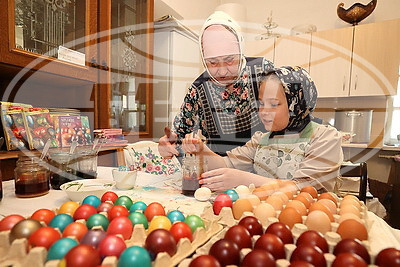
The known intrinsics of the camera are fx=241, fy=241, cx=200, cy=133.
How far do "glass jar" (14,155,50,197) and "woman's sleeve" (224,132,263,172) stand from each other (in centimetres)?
75

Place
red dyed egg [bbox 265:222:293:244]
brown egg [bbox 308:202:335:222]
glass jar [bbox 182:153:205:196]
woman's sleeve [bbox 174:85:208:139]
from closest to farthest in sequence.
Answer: red dyed egg [bbox 265:222:293:244]
brown egg [bbox 308:202:335:222]
glass jar [bbox 182:153:205:196]
woman's sleeve [bbox 174:85:208:139]

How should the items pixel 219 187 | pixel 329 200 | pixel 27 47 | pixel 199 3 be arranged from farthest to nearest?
1. pixel 199 3
2. pixel 27 47
3. pixel 219 187
4. pixel 329 200

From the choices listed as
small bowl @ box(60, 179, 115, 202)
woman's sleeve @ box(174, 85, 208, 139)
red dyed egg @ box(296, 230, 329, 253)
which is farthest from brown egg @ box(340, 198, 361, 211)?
woman's sleeve @ box(174, 85, 208, 139)

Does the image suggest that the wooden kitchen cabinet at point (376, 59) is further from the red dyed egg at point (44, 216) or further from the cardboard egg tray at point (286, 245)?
the red dyed egg at point (44, 216)

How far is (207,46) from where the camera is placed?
114 cm

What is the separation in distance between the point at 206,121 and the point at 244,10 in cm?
266

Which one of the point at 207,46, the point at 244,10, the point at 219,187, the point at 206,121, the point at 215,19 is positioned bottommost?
the point at 219,187

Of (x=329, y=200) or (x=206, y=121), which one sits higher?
(x=206, y=121)

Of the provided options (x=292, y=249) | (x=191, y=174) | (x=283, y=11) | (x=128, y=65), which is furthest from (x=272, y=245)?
(x=283, y=11)

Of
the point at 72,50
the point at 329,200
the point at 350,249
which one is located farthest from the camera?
the point at 72,50

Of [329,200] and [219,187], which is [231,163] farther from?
[329,200]

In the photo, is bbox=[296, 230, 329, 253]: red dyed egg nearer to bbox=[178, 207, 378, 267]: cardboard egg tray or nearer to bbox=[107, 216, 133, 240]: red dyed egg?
bbox=[178, 207, 378, 267]: cardboard egg tray

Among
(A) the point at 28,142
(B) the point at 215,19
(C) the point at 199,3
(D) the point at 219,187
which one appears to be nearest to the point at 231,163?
(D) the point at 219,187

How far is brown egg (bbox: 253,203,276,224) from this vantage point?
587 millimetres
